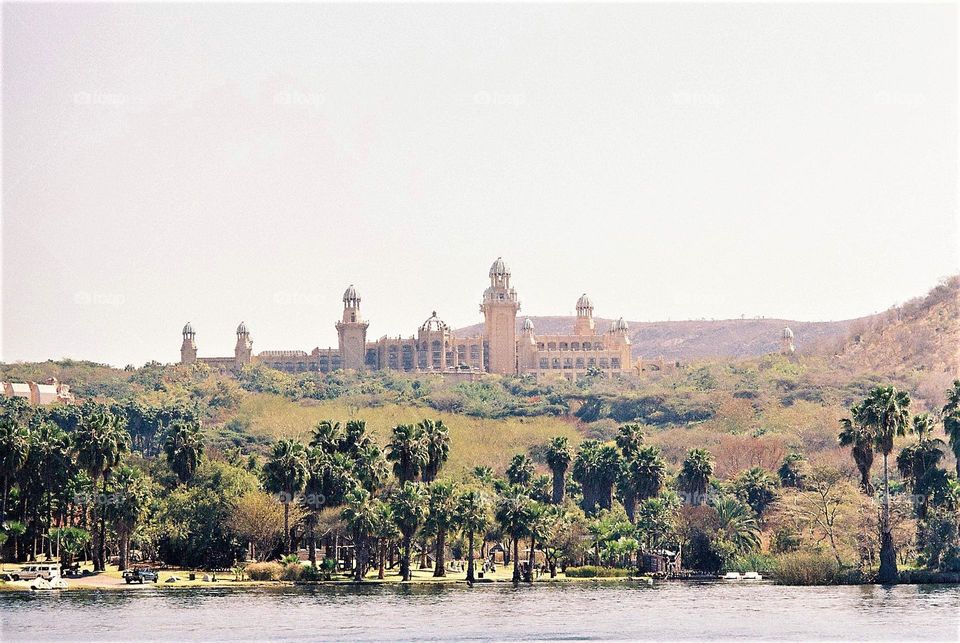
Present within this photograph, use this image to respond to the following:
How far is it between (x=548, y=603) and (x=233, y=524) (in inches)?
896

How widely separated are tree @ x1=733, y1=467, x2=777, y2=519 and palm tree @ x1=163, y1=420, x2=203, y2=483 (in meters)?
34.0

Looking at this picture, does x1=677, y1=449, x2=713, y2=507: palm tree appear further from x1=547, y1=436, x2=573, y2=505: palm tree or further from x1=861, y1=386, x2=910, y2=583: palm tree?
x1=861, y1=386, x2=910, y2=583: palm tree

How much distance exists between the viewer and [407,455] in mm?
109125

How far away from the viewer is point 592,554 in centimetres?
11044

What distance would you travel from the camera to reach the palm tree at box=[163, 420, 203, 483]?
376ft

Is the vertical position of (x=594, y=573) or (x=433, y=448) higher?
(x=433, y=448)

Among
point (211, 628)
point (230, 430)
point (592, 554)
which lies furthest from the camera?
point (230, 430)

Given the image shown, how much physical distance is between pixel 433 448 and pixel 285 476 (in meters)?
11.0

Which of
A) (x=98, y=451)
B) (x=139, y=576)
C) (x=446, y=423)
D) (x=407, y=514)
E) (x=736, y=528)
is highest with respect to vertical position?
(x=446, y=423)

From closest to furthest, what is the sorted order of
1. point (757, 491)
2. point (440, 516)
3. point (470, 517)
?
point (440, 516), point (470, 517), point (757, 491)

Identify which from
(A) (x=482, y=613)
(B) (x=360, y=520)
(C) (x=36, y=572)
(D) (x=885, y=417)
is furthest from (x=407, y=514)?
(D) (x=885, y=417)

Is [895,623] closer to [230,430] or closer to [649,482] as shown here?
[649,482]

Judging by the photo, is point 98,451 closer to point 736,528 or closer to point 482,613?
point 482,613

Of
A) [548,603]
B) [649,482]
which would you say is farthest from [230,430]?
[548,603]
